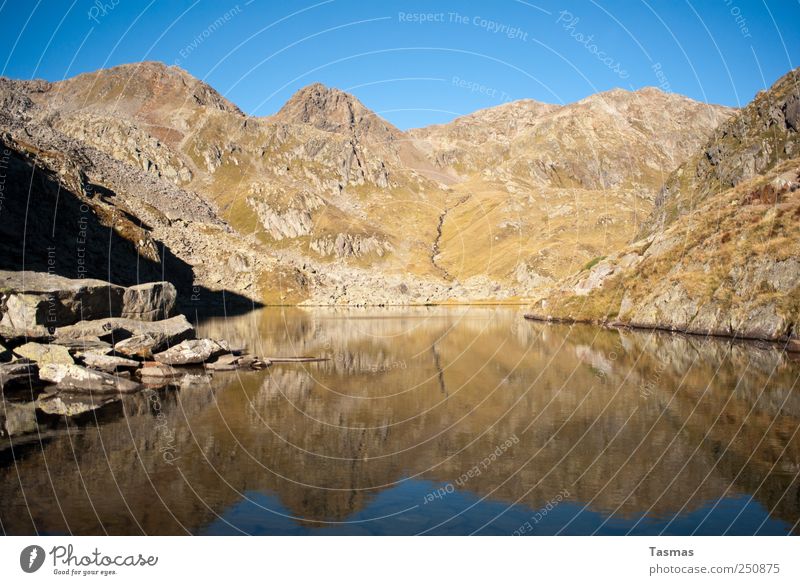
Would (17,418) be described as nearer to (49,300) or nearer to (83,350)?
(83,350)

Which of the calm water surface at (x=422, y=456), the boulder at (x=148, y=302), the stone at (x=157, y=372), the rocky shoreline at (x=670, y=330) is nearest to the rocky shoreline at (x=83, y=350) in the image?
the stone at (x=157, y=372)

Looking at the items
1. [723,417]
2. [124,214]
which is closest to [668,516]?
[723,417]

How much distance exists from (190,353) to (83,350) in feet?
28.4

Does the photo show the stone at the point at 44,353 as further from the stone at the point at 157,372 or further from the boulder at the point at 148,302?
the boulder at the point at 148,302

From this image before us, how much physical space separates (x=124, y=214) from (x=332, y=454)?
189 m

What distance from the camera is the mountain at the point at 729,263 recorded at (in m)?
73.0

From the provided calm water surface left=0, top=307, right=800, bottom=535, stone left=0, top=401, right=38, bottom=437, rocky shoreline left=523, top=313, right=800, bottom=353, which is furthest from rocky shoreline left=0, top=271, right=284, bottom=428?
rocky shoreline left=523, top=313, right=800, bottom=353

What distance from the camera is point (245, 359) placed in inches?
2197

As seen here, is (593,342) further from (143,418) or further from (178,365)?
(143,418)

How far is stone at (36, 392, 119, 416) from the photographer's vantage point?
3556 cm

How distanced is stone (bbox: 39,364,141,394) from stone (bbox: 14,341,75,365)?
97cm

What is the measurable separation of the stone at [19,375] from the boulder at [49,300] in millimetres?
6031

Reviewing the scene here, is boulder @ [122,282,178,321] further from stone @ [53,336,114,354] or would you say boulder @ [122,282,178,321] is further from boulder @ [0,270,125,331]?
stone @ [53,336,114,354]
